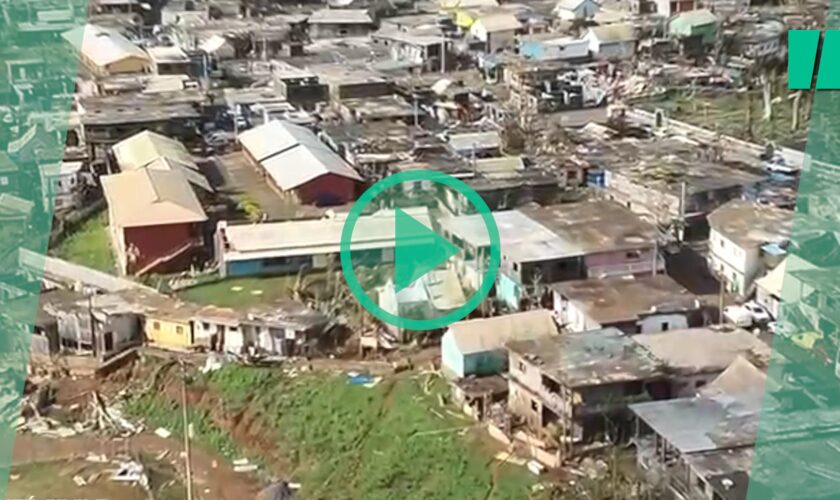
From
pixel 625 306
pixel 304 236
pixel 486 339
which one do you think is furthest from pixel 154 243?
pixel 625 306

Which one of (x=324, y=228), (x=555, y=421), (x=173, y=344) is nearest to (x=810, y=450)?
(x=555, y=421)

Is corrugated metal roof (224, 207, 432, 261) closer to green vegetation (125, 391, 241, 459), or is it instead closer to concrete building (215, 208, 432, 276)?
concrete building (215, 208, 432, 276)

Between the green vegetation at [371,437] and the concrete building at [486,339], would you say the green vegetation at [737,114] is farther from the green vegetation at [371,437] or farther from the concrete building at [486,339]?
the green vegetation at [371,437]

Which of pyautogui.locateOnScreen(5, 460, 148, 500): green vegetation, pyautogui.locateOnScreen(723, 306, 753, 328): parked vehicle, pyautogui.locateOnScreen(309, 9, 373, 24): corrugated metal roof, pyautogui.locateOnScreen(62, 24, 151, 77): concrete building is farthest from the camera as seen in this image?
pyautogui.locateOnScreen(309, 9, 373, 24): corrugated metal roof

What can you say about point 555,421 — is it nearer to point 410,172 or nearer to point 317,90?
point 410,172

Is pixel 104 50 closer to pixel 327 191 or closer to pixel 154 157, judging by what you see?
pixel 154 157

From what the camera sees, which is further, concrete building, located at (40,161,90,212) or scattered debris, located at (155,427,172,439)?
concrete building, located at (40,161,90,212)

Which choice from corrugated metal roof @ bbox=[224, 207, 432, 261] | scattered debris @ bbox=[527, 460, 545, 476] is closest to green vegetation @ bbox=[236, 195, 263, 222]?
corrugated metal roof @ bbox=[224, 207, 432, 261]
